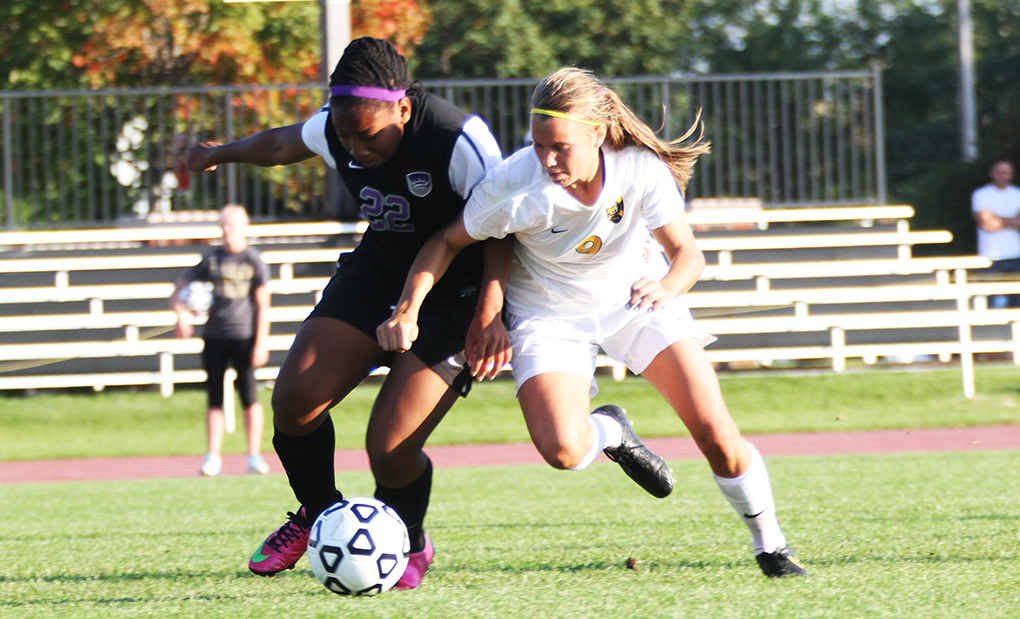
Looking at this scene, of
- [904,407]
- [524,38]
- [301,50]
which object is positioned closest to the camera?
[904,407]

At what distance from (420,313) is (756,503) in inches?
58.2

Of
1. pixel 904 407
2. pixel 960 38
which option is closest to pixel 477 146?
pixel 904 407

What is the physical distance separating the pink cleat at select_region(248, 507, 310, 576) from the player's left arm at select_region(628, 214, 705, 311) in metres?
1.64

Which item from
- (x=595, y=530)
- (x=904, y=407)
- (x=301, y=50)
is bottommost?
(x=904, y=407)

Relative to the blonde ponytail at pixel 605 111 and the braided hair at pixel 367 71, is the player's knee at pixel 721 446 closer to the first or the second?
the blonde ponytail at pixel 605 111

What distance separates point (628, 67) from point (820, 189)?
21301mm

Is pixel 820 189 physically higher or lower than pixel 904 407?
higher

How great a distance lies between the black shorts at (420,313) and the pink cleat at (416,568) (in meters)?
0.69

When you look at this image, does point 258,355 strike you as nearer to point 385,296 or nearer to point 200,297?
point 200,297

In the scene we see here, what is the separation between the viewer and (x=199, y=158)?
4645mm

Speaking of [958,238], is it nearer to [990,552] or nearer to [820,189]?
[820,189]

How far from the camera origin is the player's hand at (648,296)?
158 inches

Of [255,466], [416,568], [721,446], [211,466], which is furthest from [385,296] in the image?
[211,466]

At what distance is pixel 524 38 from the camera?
3344 centimetres
